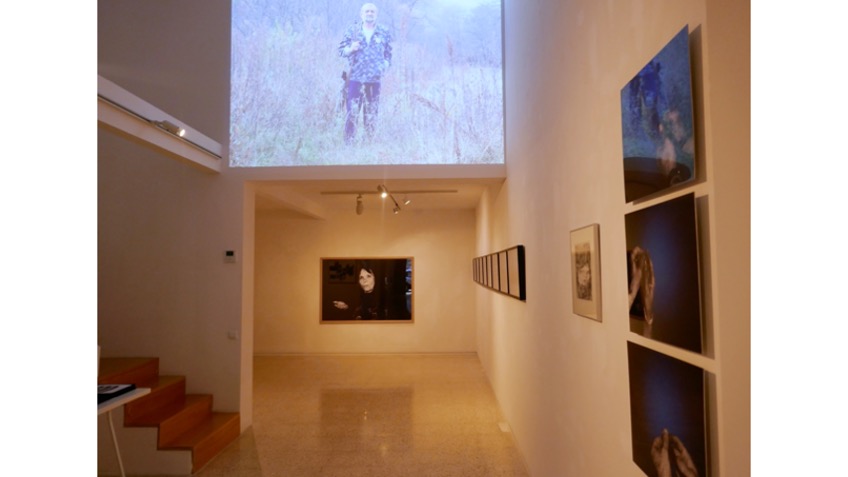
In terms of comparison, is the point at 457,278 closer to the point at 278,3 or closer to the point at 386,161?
the point at 386,161

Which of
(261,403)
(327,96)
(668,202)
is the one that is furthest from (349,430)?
(668,202)

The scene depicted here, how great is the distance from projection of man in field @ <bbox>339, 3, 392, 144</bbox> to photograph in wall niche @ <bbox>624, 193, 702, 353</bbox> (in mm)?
4853

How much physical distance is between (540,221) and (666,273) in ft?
8.03

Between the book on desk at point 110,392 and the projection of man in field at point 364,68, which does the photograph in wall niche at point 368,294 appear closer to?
the projection of man in field at point 364,68

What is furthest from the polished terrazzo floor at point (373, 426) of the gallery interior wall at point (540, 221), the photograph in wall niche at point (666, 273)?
the photograph in wall niche at point (666, 273)

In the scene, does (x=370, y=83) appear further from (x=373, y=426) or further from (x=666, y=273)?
(x=666, y=273)

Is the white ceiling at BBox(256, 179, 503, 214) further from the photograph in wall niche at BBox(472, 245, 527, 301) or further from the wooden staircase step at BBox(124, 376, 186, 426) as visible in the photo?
the wooden staircase step at BBox(124, 376, 186, 426)

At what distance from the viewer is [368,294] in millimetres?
11922

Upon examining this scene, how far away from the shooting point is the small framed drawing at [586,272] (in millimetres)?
2551

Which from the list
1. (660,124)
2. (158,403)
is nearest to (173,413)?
(158,403)
